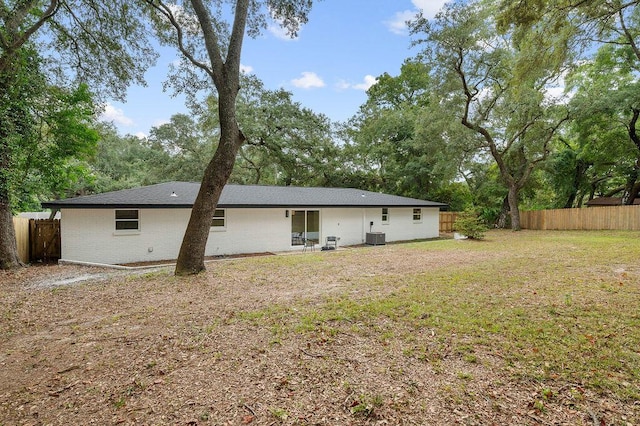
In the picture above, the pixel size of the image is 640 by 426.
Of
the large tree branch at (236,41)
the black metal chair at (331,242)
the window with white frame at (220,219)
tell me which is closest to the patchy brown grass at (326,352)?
the large tree branch at (236,41)

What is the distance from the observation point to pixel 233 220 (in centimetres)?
1218

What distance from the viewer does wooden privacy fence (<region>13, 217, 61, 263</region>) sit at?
390 inches

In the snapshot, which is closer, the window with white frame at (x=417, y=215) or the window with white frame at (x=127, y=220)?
the window with white frame at (x=127, y=220)

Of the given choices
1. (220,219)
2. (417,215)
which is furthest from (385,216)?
(220,219)

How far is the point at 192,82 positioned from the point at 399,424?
11139mm

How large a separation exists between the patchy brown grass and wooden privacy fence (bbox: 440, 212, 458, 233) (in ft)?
48.4

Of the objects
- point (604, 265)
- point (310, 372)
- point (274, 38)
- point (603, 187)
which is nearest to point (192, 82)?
point (274, 38)

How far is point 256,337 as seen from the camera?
3.80 m

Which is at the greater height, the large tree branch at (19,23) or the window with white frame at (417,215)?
the large tree branch at (19,23)

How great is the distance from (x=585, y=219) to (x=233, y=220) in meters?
20.3

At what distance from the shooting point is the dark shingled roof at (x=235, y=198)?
32.6 feet

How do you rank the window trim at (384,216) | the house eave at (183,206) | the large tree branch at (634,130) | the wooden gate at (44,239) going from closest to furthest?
the house eave at (183,206) < the wooden gate at (44,239) < the window trim at (384,216) < the large tree branch at (634,130)

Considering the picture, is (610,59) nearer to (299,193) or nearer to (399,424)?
(299,193)

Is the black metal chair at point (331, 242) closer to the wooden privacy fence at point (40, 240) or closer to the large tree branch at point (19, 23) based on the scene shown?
the wooden privacy fence at point (40, 240)
